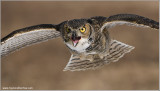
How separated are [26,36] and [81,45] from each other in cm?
65

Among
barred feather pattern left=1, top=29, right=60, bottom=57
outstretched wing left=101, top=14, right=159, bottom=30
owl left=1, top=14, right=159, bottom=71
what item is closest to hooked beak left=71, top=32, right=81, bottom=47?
owl left=1, top=14, right=159, bottom=71

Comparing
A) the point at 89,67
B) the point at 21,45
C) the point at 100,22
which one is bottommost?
the point at 89,67

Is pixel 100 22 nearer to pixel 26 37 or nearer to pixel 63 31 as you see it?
pixel 63 31

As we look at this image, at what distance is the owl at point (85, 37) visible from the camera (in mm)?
2812

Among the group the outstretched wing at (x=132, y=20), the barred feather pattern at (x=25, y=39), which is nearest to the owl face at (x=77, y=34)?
the outstretched wing at (x=132, y=20)

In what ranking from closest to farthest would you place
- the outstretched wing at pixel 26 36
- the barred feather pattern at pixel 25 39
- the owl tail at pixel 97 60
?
the outstretched wing at pixel 26 36
the barred feather pattern at pixel 25 39
the owl tail at pixel 97 60

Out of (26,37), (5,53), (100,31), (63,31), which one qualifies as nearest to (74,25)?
(63,31)

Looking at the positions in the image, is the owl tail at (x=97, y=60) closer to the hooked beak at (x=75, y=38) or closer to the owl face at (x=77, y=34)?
the owl face at (x=77, y=34)

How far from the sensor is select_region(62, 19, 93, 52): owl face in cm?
277

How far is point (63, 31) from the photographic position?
2.86m

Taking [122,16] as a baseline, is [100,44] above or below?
below

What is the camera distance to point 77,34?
2791 millimetres

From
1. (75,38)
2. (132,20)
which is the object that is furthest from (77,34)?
(132,20)

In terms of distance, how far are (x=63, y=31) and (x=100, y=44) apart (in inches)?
15.8
